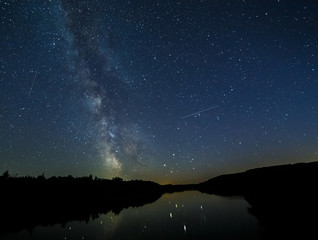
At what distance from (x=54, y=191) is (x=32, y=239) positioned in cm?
4595

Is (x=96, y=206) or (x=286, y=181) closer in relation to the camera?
(x=286, y=181)

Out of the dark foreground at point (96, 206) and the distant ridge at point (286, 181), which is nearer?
the dark foreground at point (96, 206)

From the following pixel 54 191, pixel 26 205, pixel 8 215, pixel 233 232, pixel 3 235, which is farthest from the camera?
pixel 54 191

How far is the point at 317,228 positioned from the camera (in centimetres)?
1521

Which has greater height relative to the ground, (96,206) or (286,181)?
(286,181)

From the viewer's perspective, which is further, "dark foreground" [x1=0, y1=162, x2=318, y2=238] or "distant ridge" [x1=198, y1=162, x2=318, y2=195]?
"distant ridge" [x1=198, y1=162, x2=318, y2=195]

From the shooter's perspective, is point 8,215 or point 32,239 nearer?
point 32,239

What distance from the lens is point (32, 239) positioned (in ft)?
72.4

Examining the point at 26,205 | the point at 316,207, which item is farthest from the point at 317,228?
the point at 26,205

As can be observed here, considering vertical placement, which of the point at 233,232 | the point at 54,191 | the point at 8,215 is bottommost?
the point at 233,232

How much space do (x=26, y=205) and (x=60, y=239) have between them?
107 ft

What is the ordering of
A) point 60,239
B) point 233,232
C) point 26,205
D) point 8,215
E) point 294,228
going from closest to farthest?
point 294,228, point 233,232, point 60,239, point 8,215, point 26,205

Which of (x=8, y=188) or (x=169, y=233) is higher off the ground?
(x=8, y=188)

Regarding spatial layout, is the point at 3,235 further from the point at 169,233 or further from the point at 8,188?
the point at 8,188
